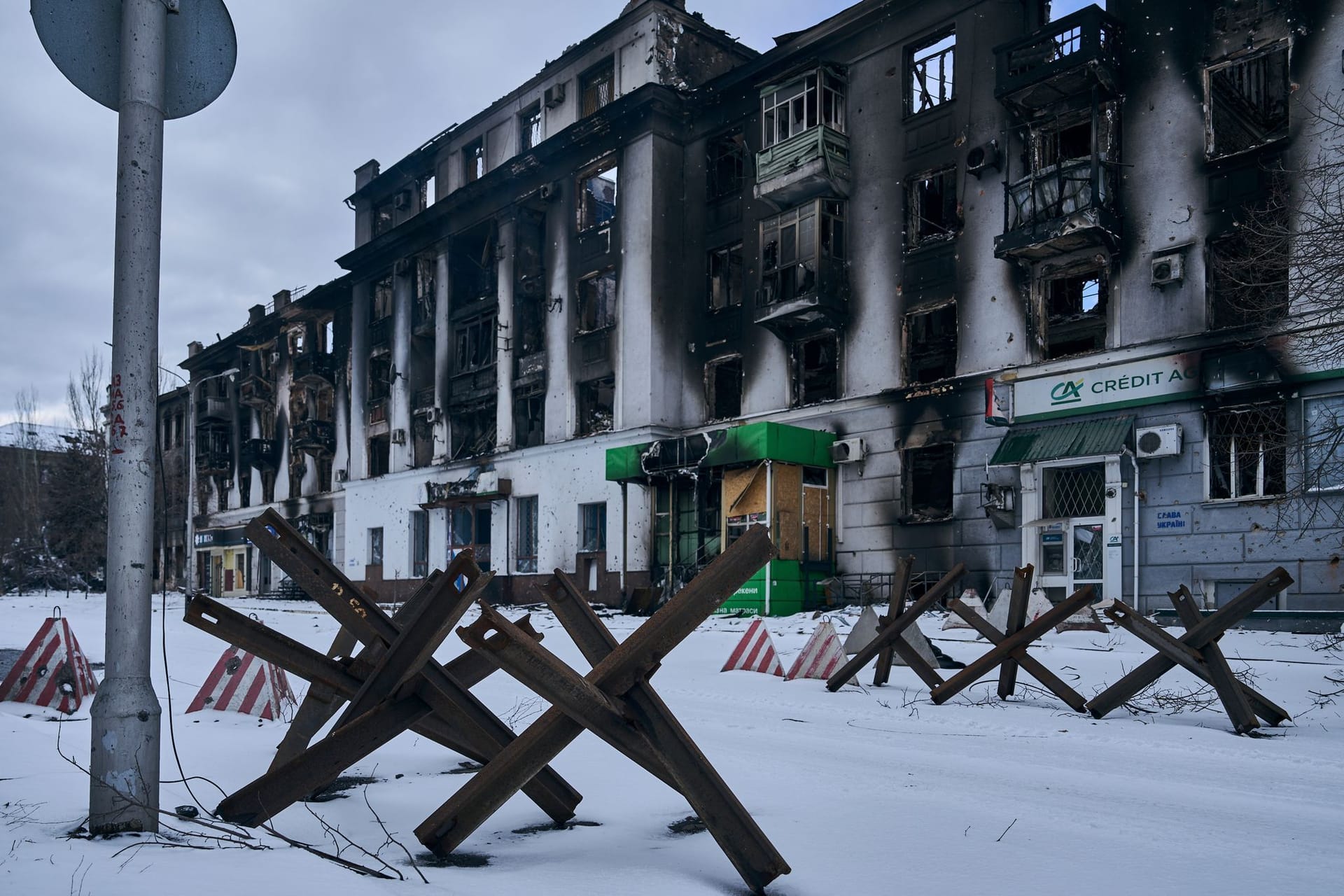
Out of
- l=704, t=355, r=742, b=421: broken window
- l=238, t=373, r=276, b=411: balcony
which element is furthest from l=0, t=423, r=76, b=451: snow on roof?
l=704, t=355, r=742, b=421: broken window

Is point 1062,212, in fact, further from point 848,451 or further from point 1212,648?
point 1212,648

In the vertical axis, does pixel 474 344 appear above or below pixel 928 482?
above

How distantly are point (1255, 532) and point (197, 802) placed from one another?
19.2 m

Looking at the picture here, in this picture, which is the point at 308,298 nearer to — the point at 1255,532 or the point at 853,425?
the point at 853,425

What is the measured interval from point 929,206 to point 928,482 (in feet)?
22.9

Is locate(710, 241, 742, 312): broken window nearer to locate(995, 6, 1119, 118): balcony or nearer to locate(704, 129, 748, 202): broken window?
locate(704, 129, 748, 202): broken window

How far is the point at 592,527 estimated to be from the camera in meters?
32.6

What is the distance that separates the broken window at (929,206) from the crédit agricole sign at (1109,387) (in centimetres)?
488

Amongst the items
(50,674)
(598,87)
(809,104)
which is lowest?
(50,674)

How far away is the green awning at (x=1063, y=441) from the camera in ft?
68.9

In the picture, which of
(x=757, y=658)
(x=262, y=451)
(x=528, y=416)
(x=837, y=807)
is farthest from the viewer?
(x=262, y=451)

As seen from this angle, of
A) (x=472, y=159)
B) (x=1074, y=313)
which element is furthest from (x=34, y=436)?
(x=1074, y=313)

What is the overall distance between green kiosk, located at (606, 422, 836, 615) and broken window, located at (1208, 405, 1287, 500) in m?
9.34

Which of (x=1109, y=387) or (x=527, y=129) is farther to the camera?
(x=527, y=129)
